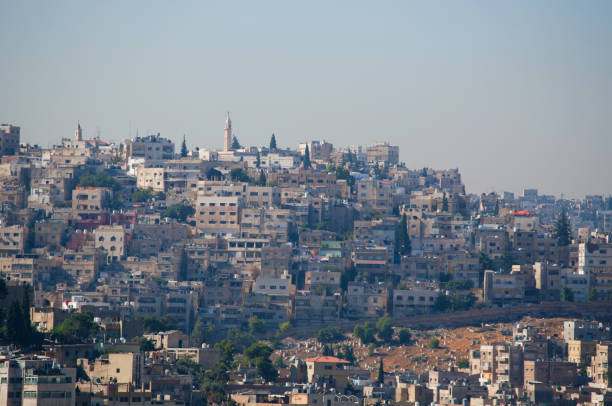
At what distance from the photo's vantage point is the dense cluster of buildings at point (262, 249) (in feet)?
326

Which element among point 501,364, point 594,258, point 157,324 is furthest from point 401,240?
point 157,324

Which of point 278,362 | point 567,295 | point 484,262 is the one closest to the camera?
point 278,362

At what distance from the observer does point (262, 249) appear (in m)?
110

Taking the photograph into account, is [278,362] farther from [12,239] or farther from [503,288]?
[12,239]

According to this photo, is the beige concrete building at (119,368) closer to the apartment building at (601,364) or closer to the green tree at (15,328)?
the green tree at (15,328)

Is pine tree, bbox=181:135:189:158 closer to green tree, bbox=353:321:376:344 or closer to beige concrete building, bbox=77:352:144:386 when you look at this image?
green tree, bbox=353:321:376:344

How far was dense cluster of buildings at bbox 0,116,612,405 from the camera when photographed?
99375mm

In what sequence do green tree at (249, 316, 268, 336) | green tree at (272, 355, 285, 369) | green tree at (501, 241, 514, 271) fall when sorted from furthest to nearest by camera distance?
green tree at (501, 241, 514, 271) < green tree at (249, 316, 268, 336) < green tree at (272, 355, 285, 369)

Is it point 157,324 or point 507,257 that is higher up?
point 507,257

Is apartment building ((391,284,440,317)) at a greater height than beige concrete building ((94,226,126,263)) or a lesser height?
lesser

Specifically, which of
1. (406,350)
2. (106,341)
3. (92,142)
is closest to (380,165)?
(92,142)

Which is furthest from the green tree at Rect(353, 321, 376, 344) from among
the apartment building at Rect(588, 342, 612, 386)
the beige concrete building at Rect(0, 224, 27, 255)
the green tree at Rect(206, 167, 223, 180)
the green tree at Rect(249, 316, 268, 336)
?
the green tree at Rect(206, 167, 223, 180)

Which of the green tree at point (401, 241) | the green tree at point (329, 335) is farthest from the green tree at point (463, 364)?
the green tree at point (401, 241)

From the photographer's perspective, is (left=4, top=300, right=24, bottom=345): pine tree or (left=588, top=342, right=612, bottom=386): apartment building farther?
(left=588, top=342, right=612, bottom=386): apartment building
